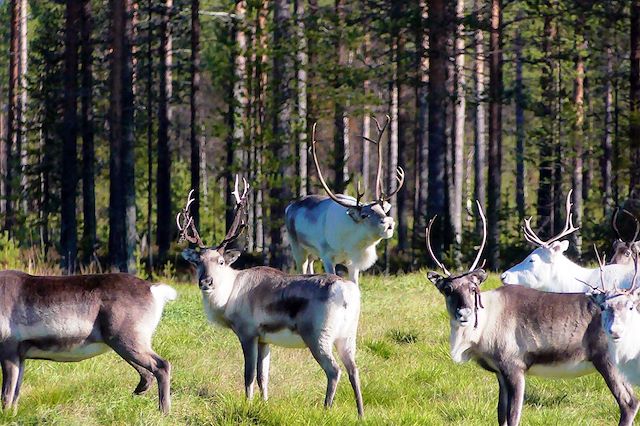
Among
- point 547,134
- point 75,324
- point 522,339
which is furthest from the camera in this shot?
point 547,134

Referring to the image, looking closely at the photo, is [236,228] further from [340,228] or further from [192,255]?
[340,228]

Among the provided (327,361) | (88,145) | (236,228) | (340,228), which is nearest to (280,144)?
(88,145)

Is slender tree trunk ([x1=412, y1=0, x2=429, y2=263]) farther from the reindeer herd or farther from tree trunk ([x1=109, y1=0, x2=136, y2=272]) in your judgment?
the reindeer herd

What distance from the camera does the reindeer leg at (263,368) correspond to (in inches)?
341

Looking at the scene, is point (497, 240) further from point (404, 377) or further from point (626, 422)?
point (626, 422)

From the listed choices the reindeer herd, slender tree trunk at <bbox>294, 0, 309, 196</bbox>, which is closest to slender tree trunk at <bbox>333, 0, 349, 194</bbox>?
slender tree trunk at <bbox>294, 0, 309, 196</bbox>

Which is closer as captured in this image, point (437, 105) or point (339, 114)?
point (437, 105)

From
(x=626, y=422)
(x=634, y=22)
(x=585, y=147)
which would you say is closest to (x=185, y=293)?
(x=626, y=422)

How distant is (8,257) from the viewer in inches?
735

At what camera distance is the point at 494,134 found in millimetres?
22422

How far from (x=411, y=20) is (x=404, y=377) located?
36.3 ft

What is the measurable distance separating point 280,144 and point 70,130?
5079mm

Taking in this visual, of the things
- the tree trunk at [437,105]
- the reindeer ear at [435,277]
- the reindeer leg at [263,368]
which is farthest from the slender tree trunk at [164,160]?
the reindeer ear at [435,277]

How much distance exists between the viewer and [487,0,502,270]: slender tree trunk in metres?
21.4
